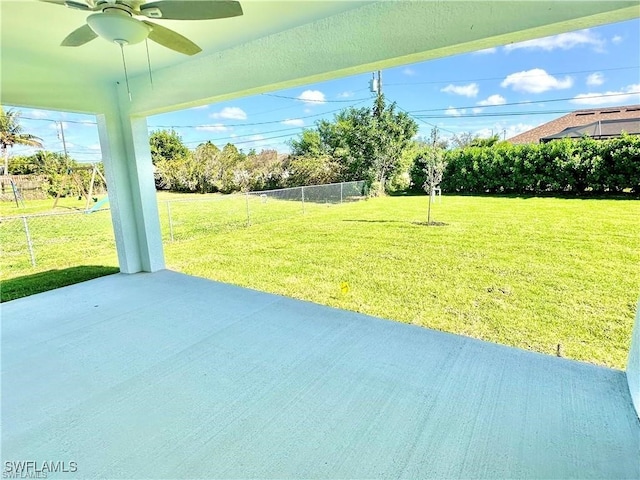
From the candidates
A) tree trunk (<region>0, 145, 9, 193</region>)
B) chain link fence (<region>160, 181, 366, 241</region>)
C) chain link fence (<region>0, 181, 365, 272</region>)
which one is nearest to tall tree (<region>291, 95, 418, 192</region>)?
chain link fence (<region>0, 181, 365, 272</region>)

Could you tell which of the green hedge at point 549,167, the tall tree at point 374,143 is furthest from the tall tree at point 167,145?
the green hedge at point 549,167

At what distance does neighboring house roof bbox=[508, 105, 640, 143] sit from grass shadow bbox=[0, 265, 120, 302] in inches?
Answer: 462

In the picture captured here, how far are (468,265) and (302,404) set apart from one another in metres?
3.32

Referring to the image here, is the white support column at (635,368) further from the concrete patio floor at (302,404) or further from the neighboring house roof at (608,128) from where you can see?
the neighboring house roof at (608,128)

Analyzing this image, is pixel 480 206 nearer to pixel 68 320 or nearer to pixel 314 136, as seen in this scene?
pixel 314 136

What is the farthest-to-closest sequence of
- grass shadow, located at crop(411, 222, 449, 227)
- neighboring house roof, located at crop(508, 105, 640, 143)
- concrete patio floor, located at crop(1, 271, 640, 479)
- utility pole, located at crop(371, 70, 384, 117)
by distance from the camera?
utility pole, located at crop(371, 70, 384, 117) → neighboring house roof, located at crop(508, 105, 640, 143) → grass shadow, located at crop(411, 222, 449, 227) → concrete patio floor, located at crop(1, 271, 640, 479)

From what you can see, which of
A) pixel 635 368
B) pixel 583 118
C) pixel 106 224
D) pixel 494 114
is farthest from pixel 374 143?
pixel 635 368

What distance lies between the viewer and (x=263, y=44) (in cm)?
250

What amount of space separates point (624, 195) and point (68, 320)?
10.6 metres

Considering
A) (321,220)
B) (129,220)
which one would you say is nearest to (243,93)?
(129,220)

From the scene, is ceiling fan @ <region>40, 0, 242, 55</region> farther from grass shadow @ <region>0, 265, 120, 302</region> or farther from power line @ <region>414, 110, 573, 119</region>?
power line @ <region>414, 110, 573, 119</region>

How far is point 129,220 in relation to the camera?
394cm

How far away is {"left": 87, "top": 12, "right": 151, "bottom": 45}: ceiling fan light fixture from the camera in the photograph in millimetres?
1505

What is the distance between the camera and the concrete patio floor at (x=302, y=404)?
1.27 metres
